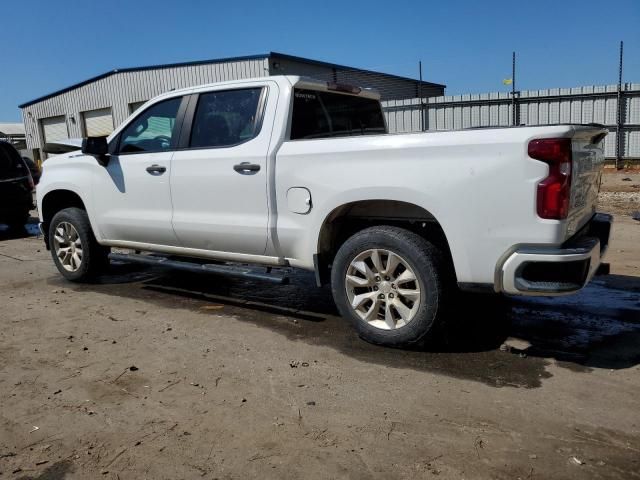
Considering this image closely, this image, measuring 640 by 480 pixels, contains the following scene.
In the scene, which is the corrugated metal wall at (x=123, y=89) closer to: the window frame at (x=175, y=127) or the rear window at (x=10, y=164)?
the rear window at (x=10, y=164)

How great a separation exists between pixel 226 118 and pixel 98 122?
26.0 m

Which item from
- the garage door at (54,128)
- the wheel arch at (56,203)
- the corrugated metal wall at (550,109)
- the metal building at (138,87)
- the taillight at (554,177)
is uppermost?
the metal building at (138,87)

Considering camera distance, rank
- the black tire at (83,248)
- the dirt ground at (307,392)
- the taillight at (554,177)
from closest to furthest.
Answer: the dirt ground at (307,392) → the taillight at (554,177) → the black tire at (83,248)

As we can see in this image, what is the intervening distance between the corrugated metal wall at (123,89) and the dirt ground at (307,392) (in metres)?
17.0

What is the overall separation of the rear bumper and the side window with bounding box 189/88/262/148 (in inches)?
91.5

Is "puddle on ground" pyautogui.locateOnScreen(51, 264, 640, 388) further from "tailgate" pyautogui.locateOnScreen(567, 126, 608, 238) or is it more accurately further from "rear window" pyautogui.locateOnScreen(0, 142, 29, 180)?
"rear window" pyautogui.locateOnScreen(0, 142, 29, 180)

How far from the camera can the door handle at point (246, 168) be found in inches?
177

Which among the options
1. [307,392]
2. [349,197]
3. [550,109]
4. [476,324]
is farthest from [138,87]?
[307,392]

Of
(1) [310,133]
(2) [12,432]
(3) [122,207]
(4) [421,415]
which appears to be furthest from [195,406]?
(3) [122,207]

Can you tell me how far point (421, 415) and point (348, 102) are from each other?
3.19m

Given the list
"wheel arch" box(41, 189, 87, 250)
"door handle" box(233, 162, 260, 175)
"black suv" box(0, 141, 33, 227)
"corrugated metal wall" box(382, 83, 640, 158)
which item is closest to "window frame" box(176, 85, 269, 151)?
"door handle" box(233, 162, 260, 175)

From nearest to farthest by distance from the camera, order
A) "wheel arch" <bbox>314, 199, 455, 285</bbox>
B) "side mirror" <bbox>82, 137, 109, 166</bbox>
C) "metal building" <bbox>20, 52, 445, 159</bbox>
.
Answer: "wheel arch" <bbox>314, 199, 455, 285</bbox>, "side mirror" <bbox>82, 137, 109, 166</bbox>, "metal building" <bbox>20, 52, 445, 159</bbox>

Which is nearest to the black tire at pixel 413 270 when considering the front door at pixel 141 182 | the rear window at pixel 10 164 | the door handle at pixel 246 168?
the door handle at pixel 246 168

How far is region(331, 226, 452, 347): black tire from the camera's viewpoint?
381cm
